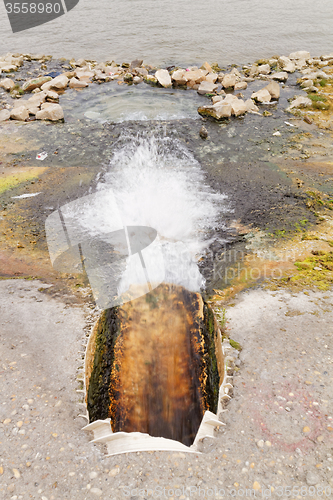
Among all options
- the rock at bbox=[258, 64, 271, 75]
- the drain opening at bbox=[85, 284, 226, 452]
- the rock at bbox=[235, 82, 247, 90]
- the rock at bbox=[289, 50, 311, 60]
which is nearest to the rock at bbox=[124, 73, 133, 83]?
the rock at bbox=[235, 82, 247, 90]

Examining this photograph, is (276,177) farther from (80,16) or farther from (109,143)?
(80,16)

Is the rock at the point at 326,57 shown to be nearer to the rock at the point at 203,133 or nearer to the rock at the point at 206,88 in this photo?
the rock at the point at 206,88

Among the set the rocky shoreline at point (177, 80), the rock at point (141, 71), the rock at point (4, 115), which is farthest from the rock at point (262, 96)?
the rock at point (4, 115)

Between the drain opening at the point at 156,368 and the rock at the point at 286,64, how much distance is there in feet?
48.2

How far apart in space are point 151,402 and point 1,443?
1796 millimetres

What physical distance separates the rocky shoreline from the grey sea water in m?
1.80

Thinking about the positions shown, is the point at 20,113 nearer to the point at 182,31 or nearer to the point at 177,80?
the point at 177,80

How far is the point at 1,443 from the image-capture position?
10.6ft

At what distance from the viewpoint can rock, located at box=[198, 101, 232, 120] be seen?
11047mm

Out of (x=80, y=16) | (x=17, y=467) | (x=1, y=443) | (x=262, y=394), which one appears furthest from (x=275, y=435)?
(x=80, y=16)

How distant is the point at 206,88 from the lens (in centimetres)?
1309

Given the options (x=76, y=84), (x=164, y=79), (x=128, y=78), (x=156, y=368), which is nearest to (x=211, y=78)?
(x=164, y=79)

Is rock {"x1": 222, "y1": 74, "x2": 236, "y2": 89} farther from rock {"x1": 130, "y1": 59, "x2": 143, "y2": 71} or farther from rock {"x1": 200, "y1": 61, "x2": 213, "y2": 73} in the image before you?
rock {"x1": 130, "y1": 59, "x2": 143, "y2": 71}

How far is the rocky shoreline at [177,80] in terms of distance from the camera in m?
11.5
